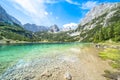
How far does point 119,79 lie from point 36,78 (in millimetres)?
13076

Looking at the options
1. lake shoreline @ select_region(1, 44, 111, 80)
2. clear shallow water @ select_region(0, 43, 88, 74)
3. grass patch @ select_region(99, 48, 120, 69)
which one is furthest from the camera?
clear shallow water @ select_region(0, 43, 88, 74)

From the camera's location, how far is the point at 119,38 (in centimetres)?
10712

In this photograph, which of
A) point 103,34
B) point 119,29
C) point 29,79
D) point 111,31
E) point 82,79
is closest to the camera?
point 29,79

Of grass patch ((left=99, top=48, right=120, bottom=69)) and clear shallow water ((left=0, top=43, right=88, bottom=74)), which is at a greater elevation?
clear shallow water ((left=0, top=43, right=88, bottom=74))

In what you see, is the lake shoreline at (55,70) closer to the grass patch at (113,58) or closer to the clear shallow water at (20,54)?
the grass patch at (113,58)

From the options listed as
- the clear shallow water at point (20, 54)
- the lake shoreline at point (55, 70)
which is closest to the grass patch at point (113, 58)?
the lake shoreline at point (55, 70)

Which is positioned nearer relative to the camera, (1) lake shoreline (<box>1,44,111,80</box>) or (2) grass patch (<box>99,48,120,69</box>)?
(1) lake shoreline (<box>1,44,111,80</box>)

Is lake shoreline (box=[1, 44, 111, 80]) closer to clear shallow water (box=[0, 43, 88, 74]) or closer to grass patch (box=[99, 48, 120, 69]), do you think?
grass patch (box=[99, 48, 120, 69])

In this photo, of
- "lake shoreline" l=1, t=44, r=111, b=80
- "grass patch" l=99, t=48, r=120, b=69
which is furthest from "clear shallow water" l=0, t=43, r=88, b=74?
"grass patch" l=99, t=48, r=120, b=69

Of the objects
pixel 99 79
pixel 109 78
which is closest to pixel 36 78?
pixel 99 79

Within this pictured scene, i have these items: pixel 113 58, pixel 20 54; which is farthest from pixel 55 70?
pixel 20 54

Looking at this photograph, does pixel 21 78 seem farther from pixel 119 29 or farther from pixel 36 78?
pixel 119 29

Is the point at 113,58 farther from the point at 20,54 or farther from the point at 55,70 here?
the point at 20,54

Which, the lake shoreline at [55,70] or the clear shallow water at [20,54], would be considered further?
the clear shallow water at [20,54]
